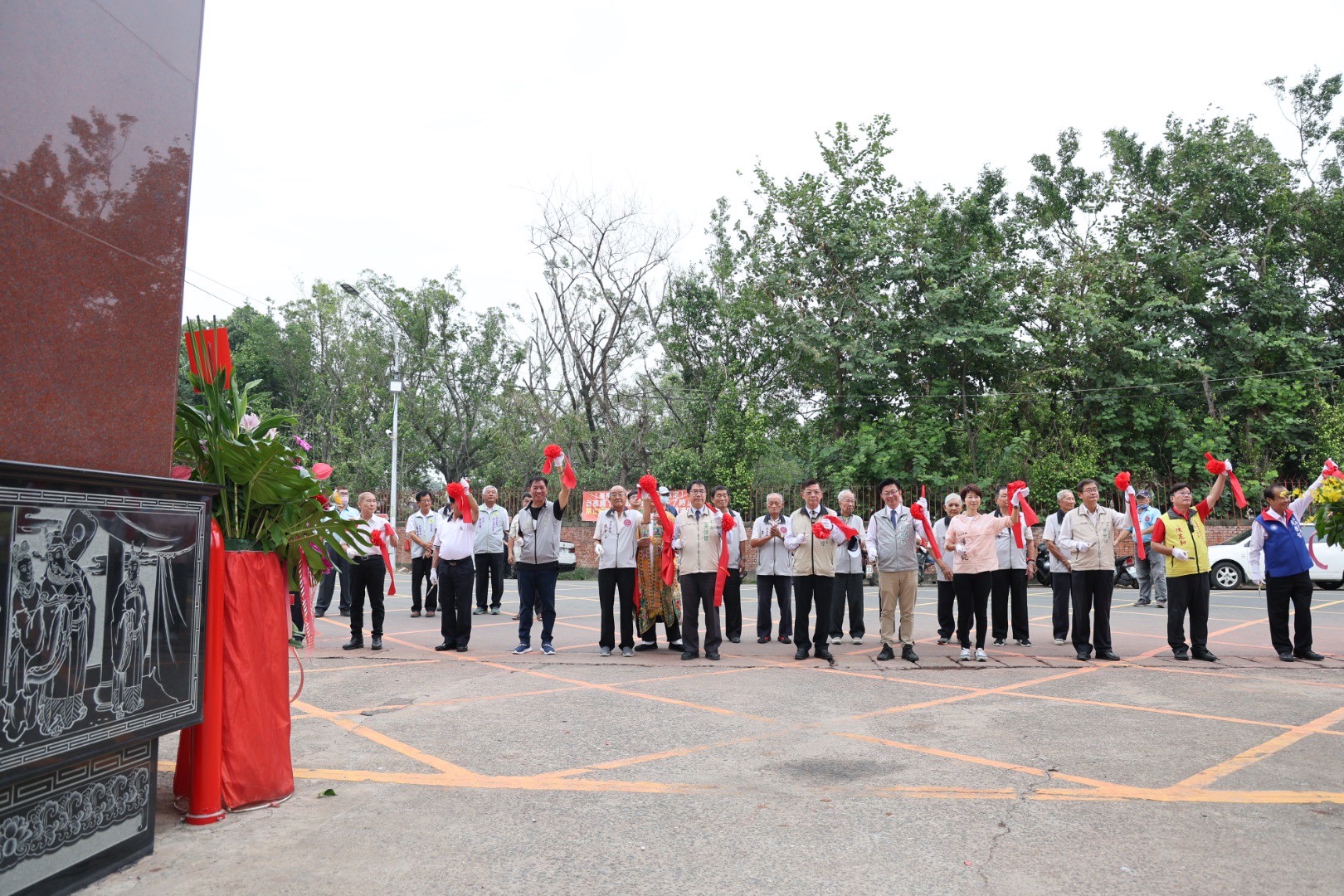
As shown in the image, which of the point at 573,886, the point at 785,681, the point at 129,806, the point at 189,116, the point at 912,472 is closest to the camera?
the point at 573,886

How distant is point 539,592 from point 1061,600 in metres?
6.19

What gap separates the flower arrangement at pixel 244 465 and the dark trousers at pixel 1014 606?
8351 mm

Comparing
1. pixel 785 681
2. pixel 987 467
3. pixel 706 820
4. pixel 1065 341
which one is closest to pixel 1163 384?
pixel 1065 341

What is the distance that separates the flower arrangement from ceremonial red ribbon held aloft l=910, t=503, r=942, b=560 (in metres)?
6.79

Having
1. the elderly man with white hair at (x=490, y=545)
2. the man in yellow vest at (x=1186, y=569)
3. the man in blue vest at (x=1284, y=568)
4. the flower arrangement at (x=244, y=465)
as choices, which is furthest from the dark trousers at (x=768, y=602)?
the flower arrangement at (x=244, y=465)

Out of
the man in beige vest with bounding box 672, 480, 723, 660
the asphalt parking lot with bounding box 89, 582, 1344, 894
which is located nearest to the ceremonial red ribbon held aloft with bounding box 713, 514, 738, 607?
the man in beige vest with bounding box 672, 480, 723, 660

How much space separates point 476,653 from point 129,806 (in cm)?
644

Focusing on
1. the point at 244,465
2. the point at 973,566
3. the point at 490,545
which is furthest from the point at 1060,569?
the point at 244,465

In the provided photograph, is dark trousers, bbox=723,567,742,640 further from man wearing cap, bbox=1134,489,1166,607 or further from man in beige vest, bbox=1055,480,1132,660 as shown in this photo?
man wearing cap, bbox=1134,489,1166,607

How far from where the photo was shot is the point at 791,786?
15.6ft

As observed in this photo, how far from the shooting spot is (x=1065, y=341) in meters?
26.8

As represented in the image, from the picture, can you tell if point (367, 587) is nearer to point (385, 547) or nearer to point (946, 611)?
point (385, 547)

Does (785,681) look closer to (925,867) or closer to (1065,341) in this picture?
(925,867)

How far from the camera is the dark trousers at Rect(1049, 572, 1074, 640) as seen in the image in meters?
10.7
